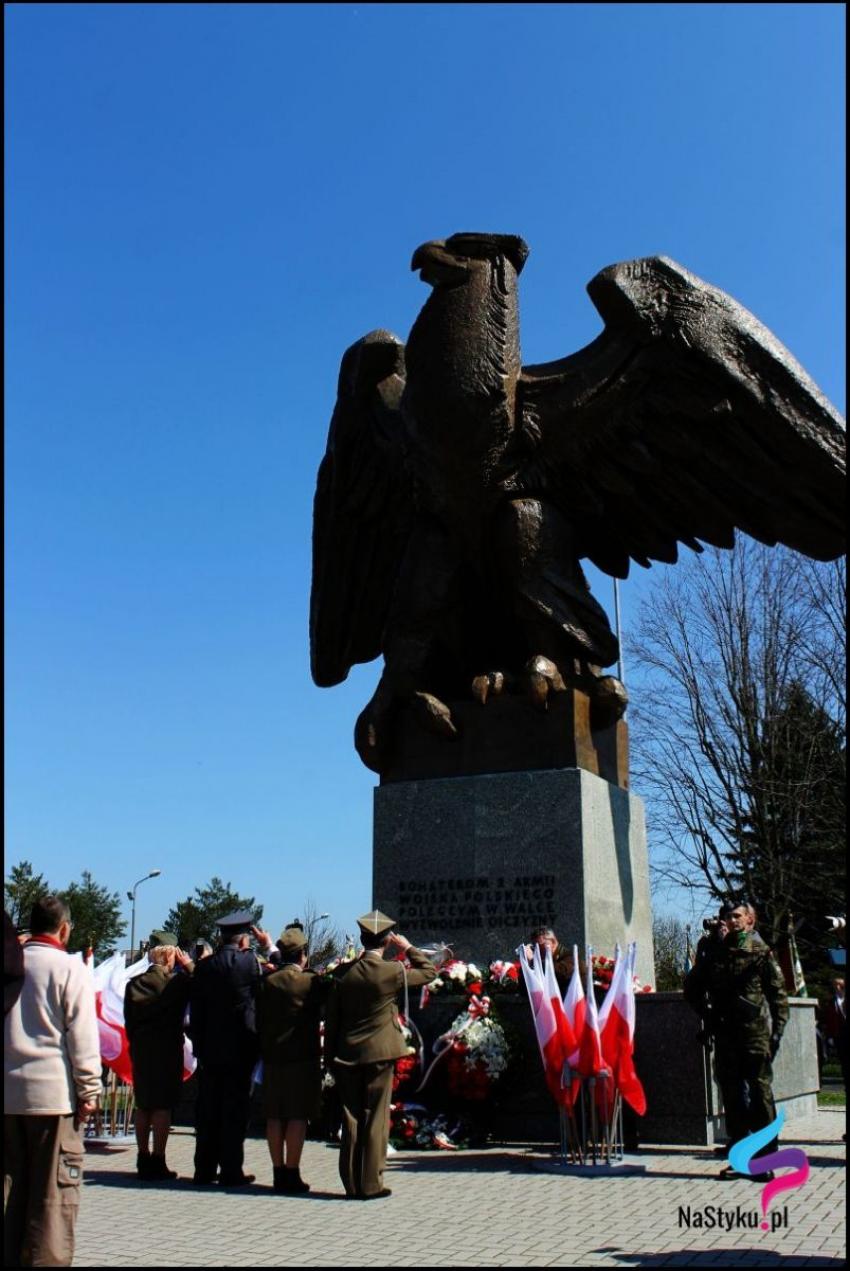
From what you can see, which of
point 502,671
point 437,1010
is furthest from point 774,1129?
point 502,671

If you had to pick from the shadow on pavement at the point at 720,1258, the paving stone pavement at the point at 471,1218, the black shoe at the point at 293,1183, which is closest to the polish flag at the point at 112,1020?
the paving stone pavement at the point at 471,1218

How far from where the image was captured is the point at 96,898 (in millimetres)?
52469

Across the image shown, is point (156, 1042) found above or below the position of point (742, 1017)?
below

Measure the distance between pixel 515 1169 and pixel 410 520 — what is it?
5.39m

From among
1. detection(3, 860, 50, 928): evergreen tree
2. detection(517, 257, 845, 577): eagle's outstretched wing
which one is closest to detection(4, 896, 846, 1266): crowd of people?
detection(517, 257, 845, 577): eagle's outstretched wing

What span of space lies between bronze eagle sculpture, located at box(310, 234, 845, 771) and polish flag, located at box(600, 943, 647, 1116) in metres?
2.55

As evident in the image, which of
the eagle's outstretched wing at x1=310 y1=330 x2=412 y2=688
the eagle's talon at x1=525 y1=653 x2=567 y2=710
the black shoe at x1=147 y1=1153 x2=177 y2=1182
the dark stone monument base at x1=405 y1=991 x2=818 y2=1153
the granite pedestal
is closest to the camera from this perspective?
the black shoe at x1=147 y1=1153 x2=177 y2=1182

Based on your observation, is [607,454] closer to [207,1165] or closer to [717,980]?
[717,980]

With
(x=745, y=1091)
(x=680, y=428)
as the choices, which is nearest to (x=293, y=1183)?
(x=745, y=1091)

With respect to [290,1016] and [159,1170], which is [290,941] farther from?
[159,1170]

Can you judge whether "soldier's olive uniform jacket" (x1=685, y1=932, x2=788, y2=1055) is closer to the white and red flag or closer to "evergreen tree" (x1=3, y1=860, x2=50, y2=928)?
the white and red flag

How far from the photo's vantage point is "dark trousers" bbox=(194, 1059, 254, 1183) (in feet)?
24.2

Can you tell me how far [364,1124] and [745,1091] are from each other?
2.33 m

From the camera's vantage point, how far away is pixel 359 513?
1133 cm
